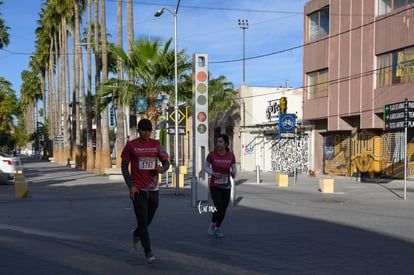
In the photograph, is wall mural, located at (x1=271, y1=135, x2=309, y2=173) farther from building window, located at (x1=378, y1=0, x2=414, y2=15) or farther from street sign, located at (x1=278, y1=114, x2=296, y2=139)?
building window, located at (x1=378, y1=0, x2=414, y2=15)

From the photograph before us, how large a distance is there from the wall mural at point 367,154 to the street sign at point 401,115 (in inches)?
264

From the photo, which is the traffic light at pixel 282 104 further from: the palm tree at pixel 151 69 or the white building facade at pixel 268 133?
the palm tree at pixel 151 69

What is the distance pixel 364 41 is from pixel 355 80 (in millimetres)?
1959

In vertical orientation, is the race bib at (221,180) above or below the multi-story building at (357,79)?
below

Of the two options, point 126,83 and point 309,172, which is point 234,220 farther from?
point 309,172

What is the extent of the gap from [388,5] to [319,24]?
5509 millimetres

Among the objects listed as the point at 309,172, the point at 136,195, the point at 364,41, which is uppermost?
the point at 364,41

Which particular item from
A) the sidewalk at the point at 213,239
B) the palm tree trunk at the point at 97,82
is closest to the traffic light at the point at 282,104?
the palm tree trunk at the point at 97,82

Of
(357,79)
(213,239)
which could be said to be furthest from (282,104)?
(213,239)

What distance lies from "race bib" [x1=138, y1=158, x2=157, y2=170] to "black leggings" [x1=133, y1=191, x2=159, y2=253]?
33 centimetres

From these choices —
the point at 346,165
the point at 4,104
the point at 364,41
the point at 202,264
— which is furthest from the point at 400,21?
the point at 4,104

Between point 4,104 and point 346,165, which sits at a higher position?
point 4,104

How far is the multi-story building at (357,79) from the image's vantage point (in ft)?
75.5

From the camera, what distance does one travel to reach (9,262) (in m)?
6.81
